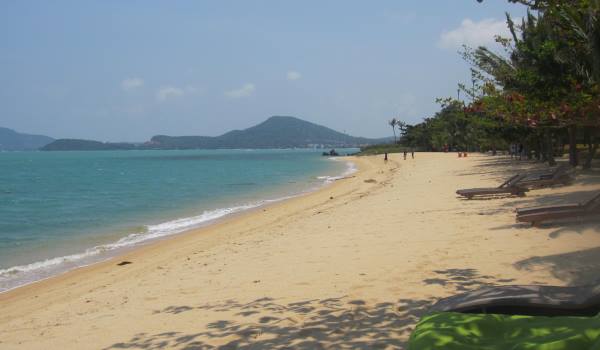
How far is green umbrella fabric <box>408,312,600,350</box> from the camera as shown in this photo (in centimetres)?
251

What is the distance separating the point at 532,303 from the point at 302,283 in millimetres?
3589

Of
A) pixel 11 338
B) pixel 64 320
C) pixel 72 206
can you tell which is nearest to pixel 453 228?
pixel 64 320

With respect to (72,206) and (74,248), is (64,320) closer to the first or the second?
(74,248)

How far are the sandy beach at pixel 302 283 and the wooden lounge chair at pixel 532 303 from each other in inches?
34.3

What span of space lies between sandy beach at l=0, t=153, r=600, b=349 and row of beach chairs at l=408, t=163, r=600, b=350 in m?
0.96

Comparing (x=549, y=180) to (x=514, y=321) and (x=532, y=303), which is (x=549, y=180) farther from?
(x=514, y=321)

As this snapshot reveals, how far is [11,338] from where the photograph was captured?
629 cm

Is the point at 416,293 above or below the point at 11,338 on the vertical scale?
above

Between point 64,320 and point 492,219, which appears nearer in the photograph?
point 64,320

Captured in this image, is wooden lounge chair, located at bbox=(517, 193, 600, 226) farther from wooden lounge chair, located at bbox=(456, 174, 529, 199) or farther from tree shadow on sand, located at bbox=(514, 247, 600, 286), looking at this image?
wooden lounge chair, located at bbox=(456, 174, 529, 199)

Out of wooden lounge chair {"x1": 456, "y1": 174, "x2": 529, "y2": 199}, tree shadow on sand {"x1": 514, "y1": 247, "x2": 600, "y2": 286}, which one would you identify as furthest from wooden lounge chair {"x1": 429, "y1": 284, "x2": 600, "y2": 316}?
wooden lounge chair {"x1": 456, "y1": 174, "x2": 529, "y2": 199}

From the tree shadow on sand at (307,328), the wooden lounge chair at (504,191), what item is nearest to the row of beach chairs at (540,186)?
the wooden lounge chair at (504,191)

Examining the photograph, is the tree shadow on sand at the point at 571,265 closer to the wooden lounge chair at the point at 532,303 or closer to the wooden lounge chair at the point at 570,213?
the wooden lounge chair at the point at 570,213

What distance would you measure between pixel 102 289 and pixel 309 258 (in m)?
3.53
